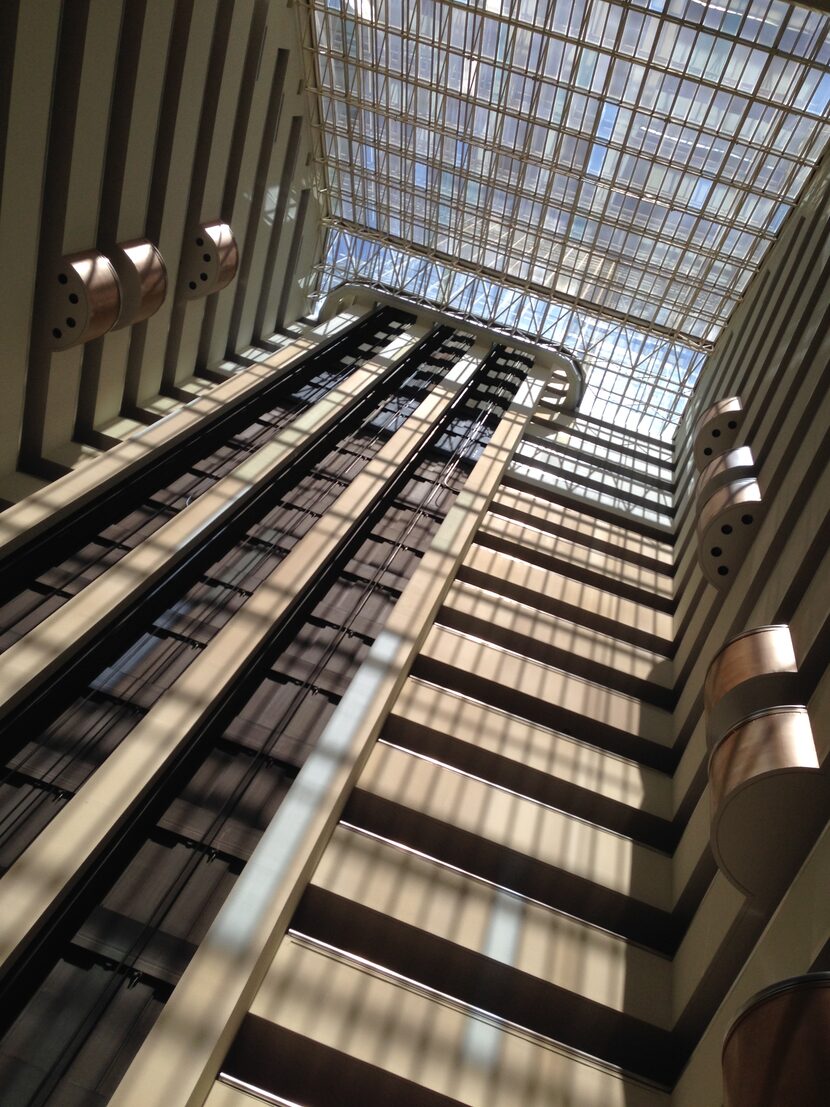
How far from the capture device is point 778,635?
891 cm

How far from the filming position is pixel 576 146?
28109 millimetres

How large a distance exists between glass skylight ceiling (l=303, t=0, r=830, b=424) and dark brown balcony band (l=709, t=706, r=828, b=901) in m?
21.8

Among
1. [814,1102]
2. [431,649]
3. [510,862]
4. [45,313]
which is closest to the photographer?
[814,1102]

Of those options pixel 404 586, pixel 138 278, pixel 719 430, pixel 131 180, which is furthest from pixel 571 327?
pixel 404 586

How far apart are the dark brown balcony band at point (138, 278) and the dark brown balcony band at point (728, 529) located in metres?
12.6

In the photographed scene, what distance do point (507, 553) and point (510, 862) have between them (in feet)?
27.2

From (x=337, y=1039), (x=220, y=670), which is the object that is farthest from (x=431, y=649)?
(x=337, y=1039)

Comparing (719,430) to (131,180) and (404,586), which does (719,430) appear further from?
(131,180)

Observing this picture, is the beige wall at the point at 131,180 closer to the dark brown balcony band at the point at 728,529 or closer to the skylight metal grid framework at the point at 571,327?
the skylight metal grid framework at the point at 571,327

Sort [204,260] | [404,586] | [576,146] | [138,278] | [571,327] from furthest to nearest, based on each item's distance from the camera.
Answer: [571,327] → [576,146] → [204,260] → [138,278] → [404,586]

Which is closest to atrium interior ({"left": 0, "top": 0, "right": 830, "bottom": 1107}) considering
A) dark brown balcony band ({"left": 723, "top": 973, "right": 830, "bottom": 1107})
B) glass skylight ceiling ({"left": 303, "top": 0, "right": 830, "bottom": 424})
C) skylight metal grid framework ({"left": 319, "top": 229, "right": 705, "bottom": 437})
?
dark brown balcony band ({"left": 723, "top": 973, "right": 830, "bottom": 1107})

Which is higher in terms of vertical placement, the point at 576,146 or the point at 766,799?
the point at 576,146

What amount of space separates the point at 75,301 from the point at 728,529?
497 inches

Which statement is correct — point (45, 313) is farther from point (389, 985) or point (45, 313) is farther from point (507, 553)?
point (389, 985)
